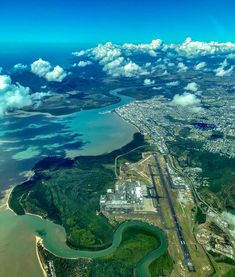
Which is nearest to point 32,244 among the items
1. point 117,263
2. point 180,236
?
point 117,263

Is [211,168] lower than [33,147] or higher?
higher

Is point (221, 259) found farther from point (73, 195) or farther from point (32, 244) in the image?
point (73, 195)

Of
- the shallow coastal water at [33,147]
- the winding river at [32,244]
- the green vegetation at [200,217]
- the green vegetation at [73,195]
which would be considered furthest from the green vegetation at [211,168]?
the green vegetation at [73,195]

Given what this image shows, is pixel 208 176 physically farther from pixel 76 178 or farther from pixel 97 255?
pixel 97 255

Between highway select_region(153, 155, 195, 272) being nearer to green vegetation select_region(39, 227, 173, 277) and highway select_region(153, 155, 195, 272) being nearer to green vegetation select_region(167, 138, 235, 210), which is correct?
green vegetation select_region(39, 227, 173, 277)

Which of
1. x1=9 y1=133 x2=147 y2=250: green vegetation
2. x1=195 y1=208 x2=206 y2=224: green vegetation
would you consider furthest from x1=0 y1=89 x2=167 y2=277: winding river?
x1=195 y1=208 x2=206 y2=224: green vegetation

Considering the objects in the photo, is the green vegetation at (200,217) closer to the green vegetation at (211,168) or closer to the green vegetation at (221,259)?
the green vegetation at (211,168)

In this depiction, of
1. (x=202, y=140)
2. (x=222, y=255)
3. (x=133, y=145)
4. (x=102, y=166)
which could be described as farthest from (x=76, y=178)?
(x=202, y=140)
